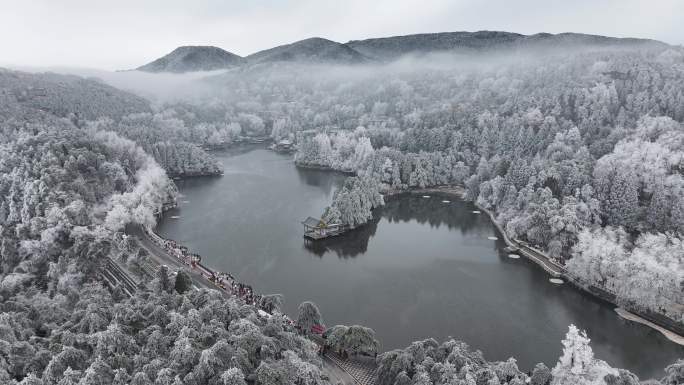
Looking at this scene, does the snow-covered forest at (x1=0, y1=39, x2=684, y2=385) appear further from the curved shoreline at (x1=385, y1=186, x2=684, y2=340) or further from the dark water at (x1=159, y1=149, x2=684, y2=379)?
the dark water at (x1=159, y1=149, x2=684, y2=379)

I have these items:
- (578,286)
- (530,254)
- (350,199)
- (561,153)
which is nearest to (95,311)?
(350,199)

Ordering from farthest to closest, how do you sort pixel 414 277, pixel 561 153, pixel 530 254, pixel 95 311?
pixel 561 153 < pixel 530 254 < pixel 414 277 < pixel 95 311

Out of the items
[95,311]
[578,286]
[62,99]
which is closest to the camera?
[95,311]

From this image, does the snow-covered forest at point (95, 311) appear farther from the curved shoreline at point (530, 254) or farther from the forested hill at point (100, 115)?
the forested hill at point (100, 115)

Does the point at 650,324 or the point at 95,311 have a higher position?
the point at 95,311

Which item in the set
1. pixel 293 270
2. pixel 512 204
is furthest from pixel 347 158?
pixel 293 270

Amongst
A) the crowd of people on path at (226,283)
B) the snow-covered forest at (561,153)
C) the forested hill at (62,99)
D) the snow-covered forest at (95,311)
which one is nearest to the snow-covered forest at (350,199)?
the snow-covered forest at (95,311)

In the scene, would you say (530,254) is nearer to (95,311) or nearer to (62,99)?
(95,311)
